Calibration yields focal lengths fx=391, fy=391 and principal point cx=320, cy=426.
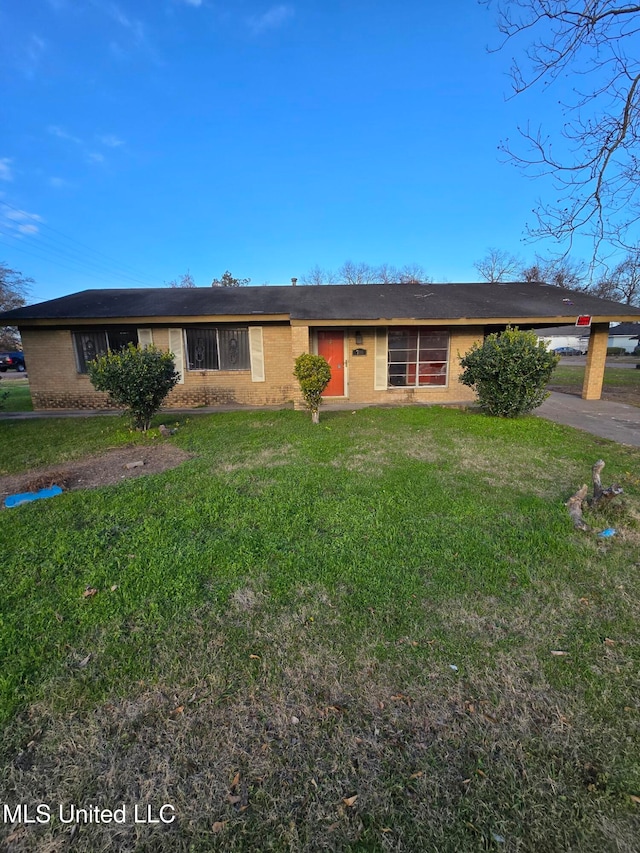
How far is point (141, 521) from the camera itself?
3932 millimetres

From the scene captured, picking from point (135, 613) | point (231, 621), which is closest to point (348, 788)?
point (231, 621)

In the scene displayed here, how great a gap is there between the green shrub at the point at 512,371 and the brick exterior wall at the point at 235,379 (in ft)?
10.3

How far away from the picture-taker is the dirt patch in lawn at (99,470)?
5.04 m

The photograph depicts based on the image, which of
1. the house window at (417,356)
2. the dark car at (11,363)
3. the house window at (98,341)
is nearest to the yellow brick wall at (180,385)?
the house window at (98,341)

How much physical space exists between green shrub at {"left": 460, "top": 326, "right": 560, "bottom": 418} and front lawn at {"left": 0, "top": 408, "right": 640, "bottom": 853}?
427 cm

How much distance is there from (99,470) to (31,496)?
1068 millimetres

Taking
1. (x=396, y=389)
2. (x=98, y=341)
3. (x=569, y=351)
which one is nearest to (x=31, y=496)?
(x=98, y=341)

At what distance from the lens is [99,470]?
570 centimetres

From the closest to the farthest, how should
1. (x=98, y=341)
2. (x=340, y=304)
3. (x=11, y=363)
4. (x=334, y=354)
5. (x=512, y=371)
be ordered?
(x=512, y=371) → (x=340, y=304) → (x=98, y=341) → (x=334, y=354) → (x=11, y=363)

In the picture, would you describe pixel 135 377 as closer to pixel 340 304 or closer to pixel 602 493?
pixel 340 304

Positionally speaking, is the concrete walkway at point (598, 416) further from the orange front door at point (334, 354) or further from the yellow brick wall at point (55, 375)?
the yellow brick wall at point (55, 375)

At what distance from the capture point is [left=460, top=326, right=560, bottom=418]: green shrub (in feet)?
26.0

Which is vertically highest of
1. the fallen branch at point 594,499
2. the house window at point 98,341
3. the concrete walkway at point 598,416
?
the house window at point 98,341

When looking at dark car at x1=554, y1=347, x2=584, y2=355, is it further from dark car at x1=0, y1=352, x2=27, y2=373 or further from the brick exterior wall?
dark car at x1=0, y1=352, x2=27, y2=373
